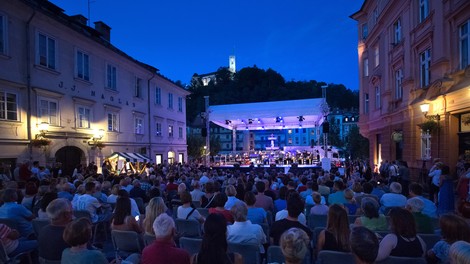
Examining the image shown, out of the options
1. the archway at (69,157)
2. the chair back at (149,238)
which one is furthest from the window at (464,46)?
the archway at (69,157)

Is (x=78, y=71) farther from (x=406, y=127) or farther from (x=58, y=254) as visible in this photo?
(x=406, y=127)

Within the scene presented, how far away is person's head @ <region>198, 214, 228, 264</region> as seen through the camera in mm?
2631

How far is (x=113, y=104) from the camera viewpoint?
65.5 ft

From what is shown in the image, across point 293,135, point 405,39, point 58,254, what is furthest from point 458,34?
point 293,135

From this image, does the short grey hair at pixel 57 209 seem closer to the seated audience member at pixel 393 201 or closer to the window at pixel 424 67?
the seated audience member at pixel 393 201

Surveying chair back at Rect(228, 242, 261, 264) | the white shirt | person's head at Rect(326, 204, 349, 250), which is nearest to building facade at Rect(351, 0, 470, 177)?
person's head at Rect(326, 204, 349, 250)

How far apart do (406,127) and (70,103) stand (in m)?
18.0

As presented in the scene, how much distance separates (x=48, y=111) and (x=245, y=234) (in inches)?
562

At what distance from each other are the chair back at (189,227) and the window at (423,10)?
45.1 ft

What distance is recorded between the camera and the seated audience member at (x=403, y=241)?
330 centimetres

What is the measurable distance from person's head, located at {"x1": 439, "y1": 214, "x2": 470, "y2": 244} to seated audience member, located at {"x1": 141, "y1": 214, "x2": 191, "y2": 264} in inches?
110

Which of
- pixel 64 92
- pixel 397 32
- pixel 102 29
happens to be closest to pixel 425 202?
pixel 397 32

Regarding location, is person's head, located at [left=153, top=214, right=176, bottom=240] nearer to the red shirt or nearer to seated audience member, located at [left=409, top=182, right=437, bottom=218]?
the red shirt

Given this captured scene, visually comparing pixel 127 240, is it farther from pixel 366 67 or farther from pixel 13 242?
pixel 366 67
